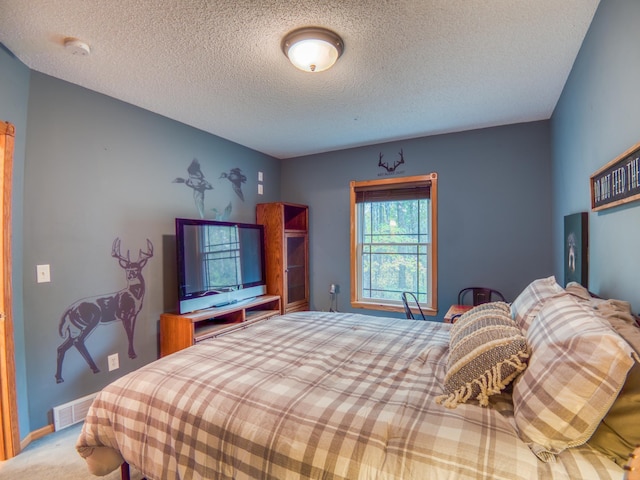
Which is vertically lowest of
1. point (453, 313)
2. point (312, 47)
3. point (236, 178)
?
point (453, 313)

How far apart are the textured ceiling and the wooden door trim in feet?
2.14

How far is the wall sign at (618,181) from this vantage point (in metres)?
1.21

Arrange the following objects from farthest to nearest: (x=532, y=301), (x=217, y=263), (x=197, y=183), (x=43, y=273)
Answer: (x=197, y=183), (x=217, y=263), (x=43, y=273), (x=532, y=301)

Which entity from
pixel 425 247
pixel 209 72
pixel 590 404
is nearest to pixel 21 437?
pixel 209 72

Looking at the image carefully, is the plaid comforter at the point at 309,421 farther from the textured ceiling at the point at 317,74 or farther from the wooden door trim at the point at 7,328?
the textured ceiling at the point at 317,74

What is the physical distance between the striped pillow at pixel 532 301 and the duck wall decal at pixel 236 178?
314cm

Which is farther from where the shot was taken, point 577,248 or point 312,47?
point 577,248

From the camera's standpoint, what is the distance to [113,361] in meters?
2.58

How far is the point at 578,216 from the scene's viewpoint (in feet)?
6.52

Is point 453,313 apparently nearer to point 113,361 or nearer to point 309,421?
point 309,421

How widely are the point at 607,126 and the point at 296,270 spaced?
133 inches

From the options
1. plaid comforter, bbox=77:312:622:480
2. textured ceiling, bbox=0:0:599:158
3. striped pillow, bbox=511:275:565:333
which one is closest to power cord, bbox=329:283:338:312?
textured ceiling, bbox=0:0:599:158

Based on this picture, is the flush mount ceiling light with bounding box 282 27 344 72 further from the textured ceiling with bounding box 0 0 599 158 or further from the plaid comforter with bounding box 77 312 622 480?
the plaid comforter with bounding box 77 312 622 480

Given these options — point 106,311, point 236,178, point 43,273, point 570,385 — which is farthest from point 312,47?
point 106,311
